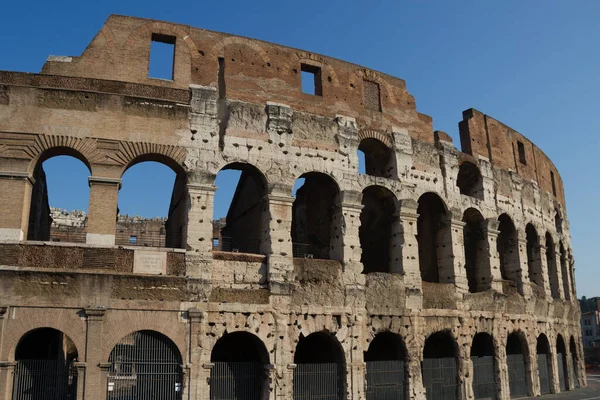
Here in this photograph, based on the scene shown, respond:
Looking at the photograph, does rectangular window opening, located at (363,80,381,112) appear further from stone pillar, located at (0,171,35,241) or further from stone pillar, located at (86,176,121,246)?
stone pillar, located at (0,171,35,241)

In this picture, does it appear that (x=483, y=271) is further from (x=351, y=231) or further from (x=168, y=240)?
(x=168, y=240)

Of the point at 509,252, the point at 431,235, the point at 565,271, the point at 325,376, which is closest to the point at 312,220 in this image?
the point at 431,235

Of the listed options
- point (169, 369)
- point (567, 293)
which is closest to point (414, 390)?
point (169, 369)

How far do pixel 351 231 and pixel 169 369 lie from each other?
5514 millimetres

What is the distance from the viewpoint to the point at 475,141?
1891cm

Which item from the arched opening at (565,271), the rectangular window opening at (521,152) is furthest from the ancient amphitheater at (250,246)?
the arched opening at (565,271)

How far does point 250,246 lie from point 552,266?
13.0m

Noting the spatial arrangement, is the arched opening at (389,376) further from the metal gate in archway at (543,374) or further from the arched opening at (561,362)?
the arched opening at (561,362)

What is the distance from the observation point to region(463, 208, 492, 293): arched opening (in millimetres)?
18062

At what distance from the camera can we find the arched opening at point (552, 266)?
2252cm

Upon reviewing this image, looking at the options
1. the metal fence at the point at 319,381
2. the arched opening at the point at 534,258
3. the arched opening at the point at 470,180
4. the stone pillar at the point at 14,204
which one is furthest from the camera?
the arched opening at the point at 534,258

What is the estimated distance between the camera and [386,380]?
14539mm

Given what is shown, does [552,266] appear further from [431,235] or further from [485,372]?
[431,235]

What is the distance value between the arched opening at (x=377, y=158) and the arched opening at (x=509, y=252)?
5.46 metres
